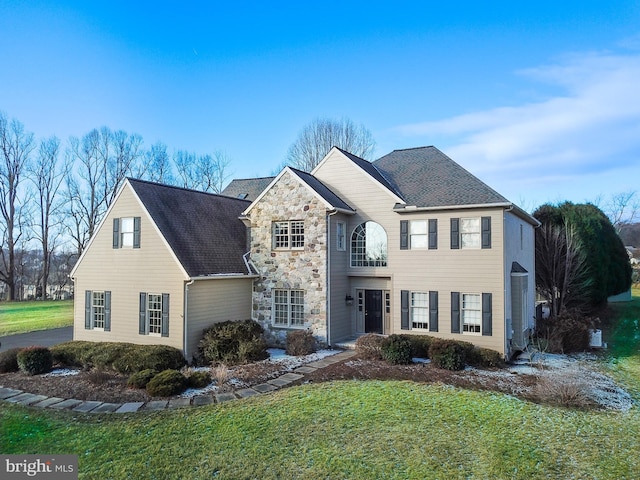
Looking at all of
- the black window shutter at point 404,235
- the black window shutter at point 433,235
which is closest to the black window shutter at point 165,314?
the black window shutter at point 404,235

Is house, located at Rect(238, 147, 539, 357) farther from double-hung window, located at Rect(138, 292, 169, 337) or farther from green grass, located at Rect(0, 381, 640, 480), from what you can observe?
green grass, located at Rect(0, 381, 640, 480)

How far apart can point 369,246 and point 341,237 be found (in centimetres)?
131

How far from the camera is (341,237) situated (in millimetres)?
18594

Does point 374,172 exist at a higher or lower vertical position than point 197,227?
higher

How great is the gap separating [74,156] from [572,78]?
44214mm

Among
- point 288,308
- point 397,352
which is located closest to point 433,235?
point 397,352

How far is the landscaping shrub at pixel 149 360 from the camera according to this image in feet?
45.3

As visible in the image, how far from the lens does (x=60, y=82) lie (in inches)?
394

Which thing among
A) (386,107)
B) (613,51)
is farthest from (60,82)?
(613,51)

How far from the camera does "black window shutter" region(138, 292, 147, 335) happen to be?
53.9 feet

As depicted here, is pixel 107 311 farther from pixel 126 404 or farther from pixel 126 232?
pixel 126 404

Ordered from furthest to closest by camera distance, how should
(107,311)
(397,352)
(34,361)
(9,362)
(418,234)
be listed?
1. (107,311)
2. (418,234)
3. (9,362)
4. (397,352)
5. (34,361)

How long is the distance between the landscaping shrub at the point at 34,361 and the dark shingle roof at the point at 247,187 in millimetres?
13626

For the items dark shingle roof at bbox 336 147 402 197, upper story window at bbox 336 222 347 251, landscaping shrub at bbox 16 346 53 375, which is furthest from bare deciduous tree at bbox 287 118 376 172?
landscaping shrub at bbox 16 346 53 375
